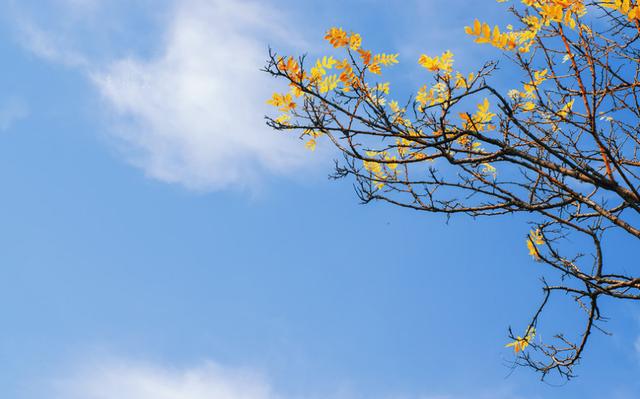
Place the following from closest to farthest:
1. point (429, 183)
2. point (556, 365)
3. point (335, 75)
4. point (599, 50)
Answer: point (335, 75) → point (429, 183) → point (599, 50) → point (556, 365)

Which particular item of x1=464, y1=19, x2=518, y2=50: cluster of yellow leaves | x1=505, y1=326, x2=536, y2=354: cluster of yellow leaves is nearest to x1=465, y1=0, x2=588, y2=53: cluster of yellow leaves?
x1=464, y1=19, x2=518, y2=50: cluster of yellow leaves

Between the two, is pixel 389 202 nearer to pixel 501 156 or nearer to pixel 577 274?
pixel 501 156

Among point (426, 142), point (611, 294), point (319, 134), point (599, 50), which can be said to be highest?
point (599, 50)

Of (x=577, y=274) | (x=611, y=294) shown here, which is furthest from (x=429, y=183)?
(x=611, y=294)

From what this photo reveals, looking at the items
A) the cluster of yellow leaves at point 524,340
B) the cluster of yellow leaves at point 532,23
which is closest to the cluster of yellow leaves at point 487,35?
the cluster of yellow leaves at point 532,23

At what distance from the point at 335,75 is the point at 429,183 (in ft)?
3.61

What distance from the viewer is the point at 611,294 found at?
4449 mm

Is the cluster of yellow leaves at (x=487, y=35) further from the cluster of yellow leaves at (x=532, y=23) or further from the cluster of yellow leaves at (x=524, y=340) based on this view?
the cluster of yellow leaves at (x=524, y=340)

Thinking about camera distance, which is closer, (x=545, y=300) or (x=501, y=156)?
(x=501, y=156)

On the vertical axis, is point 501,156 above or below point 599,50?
below

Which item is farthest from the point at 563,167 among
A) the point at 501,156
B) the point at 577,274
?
the point at 577,274

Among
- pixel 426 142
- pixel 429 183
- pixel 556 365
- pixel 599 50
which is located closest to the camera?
pixel 426 142

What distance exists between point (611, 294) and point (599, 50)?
2.00 m

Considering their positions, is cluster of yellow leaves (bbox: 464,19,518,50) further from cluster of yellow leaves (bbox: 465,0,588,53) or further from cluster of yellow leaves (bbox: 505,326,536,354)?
cluster of yellow leaves (bbox: 505,326,536,354)
